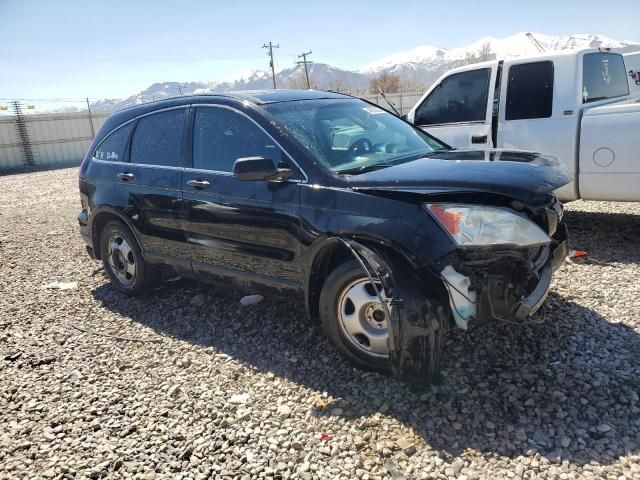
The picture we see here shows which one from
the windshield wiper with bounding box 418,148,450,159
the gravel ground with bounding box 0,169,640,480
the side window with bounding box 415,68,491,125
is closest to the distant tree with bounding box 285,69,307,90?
the side window with bounding box 415,68,491,125

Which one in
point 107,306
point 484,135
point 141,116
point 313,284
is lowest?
point 107,306

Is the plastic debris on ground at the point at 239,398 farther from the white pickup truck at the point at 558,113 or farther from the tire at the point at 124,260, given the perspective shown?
the white pickup truck at the point at 558,113

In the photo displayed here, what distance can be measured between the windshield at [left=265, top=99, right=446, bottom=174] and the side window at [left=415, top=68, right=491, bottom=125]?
2.22 meters

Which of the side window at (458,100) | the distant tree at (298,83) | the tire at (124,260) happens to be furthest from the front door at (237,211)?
the distant tree at (298,83)

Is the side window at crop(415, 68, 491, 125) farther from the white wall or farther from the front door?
the white wall

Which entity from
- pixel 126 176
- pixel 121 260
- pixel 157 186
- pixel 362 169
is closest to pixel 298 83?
pixel 121 260

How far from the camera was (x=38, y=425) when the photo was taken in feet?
10.1

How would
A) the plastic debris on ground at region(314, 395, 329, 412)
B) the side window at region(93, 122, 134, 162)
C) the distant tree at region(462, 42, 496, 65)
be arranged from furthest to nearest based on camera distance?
the distant tree at region(462, 42, 496, 65), the side window at region(93, 122, 134, 162), the plastic debris on ground at region(314, 395, 329, 412)

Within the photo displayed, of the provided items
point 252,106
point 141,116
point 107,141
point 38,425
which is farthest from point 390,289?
point 107,141

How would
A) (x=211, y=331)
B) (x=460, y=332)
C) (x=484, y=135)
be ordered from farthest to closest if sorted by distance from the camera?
(x=484, y=135), (x=211, y=331), (x=460, y=332)

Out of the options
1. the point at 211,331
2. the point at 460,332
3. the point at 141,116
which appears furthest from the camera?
the point at 141,116

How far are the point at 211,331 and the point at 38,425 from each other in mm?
1424

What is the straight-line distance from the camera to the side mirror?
135 inches

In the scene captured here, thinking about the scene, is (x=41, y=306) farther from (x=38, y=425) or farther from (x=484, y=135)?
(x=484, y=135)
